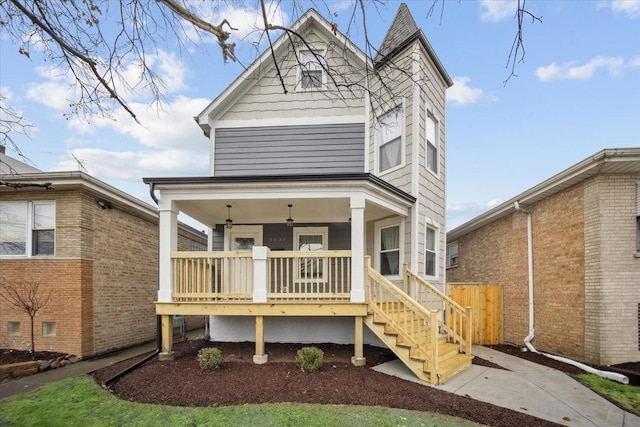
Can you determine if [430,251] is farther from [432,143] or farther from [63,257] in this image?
[63,257]

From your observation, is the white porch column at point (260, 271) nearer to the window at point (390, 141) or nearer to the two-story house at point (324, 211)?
the two-story house at point (324, 211)

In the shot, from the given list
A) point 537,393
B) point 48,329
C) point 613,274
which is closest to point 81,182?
point 48,329

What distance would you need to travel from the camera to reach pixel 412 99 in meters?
8.58

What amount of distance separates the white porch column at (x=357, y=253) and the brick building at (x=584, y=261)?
4698 millimetres

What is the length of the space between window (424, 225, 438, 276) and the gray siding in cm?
249

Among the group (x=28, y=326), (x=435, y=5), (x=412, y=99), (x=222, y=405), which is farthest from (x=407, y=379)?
(x=28, y=326)

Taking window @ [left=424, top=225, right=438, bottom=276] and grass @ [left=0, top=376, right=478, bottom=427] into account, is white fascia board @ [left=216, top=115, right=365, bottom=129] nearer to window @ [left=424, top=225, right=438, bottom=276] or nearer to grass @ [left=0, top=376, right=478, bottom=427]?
window @ [left=424, top=225, right=438, bottom=276]

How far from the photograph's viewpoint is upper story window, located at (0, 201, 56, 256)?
27.6 ft

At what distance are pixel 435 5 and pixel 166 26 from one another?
10.0 feet

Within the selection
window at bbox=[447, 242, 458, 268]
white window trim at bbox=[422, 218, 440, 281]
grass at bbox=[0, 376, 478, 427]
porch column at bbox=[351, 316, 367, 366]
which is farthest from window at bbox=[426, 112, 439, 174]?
window at bbox=[447, 242, 458, 268]

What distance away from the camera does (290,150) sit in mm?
9969

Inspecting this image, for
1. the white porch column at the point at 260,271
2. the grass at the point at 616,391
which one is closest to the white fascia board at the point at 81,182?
the white porch column at the point at 260,271

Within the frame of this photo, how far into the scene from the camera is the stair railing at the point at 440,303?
23.4 feet

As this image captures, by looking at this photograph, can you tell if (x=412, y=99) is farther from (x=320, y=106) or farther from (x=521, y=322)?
(x=521, y=322)
